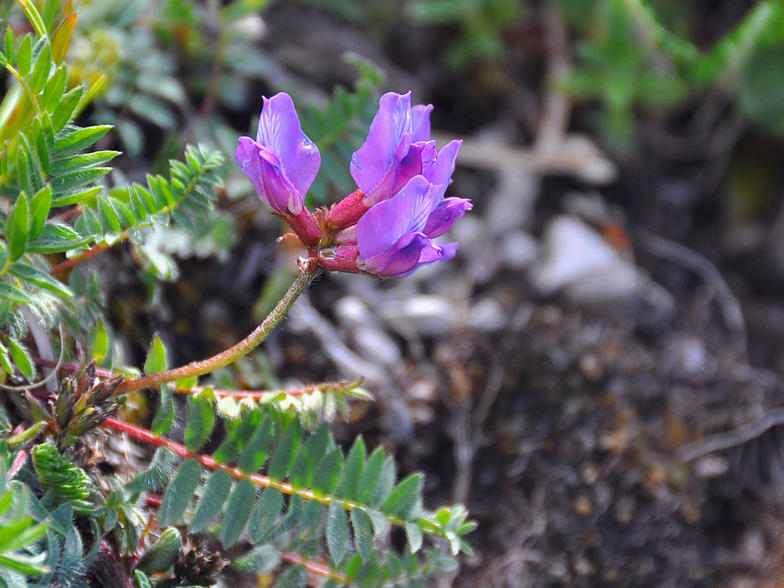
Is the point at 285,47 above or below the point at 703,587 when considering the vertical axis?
above

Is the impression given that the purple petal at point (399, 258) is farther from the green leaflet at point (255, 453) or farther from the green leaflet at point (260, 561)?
the green leaflet at point (260, 561)

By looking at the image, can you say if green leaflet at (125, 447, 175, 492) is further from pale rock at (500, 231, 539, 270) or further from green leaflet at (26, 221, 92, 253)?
pale rock at (500, 231, 539, 270)

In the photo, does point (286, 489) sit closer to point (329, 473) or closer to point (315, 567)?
point (329, 473)

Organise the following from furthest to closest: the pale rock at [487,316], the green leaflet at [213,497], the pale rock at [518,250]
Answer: the pale rock at [518,250] < the pale rock at [487,316] < the green leaflet at [213,497]

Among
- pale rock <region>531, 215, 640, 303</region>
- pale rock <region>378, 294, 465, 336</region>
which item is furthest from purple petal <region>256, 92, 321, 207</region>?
pale rock <region>531, 215, 640, 303</region>

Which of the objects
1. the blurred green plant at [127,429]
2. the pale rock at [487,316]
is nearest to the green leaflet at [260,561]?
the blurred green plant at [127,429]

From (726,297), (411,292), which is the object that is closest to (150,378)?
(411,292)

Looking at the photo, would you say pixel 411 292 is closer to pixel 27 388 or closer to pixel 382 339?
pixel 382 339
